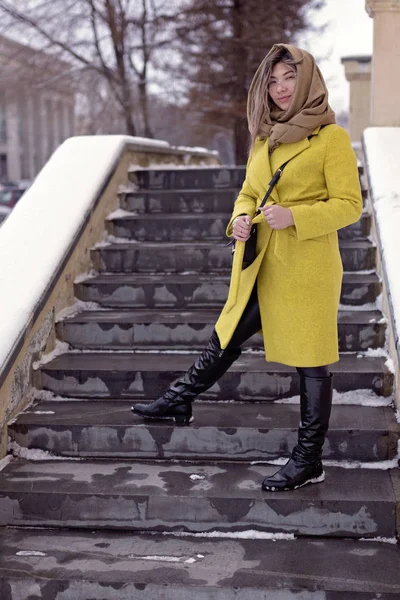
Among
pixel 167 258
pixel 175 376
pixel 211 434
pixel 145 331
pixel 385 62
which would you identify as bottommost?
pixel 211 434

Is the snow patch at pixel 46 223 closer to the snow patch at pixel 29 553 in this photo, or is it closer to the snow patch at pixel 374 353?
the snow patch at pixel 29 553

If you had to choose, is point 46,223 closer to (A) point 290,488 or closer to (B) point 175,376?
(B) point 175,376

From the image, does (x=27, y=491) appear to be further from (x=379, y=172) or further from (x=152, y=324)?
(x=379, y=172)

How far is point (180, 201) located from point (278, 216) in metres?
3.18

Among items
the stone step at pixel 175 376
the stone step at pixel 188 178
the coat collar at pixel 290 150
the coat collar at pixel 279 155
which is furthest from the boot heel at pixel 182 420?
the stone step at pixel 188 178

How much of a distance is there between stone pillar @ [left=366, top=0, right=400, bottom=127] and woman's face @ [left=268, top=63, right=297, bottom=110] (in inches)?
125

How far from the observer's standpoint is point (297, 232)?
8.68ft

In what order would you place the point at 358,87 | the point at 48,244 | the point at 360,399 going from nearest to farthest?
the point at 360,399, the point at 48,244, the point at 358,87

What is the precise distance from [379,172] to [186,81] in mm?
12332

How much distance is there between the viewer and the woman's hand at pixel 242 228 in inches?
110

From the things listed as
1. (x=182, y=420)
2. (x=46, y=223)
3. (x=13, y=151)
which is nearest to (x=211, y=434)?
(x=182, y=420)

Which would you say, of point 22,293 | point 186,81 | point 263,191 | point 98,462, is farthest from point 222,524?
point 186,81

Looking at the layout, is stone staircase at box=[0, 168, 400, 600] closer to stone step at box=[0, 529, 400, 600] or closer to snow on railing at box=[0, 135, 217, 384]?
stone step at box=[0, 529, 400, 600]

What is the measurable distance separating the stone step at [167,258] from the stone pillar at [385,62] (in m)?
1.39
